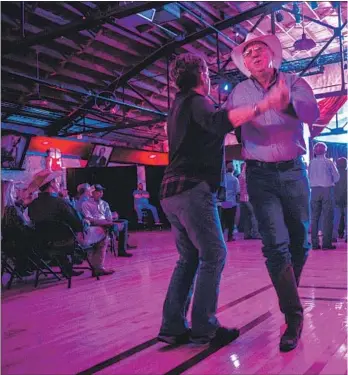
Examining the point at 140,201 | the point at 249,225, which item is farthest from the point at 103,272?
the point at 140,201

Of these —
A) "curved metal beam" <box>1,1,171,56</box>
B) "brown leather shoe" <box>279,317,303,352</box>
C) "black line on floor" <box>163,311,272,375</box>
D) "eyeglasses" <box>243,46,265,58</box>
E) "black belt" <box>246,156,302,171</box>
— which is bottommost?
"black line on floor" <box>163,311,272,375</box>

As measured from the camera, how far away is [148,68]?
463 inches

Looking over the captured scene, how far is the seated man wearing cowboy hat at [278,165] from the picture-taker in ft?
7.18

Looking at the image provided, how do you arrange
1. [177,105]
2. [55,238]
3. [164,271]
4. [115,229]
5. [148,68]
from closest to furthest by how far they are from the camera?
1. [177,105]
2. [55,238]
3. [164,271]
4. [115,229]
5. [148,68]

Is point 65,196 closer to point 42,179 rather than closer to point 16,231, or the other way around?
point 42,179

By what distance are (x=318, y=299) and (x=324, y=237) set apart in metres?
3.53

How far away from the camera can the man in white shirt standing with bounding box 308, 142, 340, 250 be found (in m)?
6.58

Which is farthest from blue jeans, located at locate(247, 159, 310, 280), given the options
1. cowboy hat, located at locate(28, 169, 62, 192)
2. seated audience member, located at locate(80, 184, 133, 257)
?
seated audience member, located at locate(80, 184, 133, 257)

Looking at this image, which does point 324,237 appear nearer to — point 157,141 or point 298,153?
point 298,153

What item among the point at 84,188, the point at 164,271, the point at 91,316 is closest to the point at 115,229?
the point at 84,188

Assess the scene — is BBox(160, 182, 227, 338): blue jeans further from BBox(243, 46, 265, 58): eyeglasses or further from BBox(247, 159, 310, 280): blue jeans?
BBox(243, 46, 265, 58): eyeglasses

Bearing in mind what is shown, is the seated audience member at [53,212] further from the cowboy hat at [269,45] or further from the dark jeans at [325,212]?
the dark jeans at [325,212]

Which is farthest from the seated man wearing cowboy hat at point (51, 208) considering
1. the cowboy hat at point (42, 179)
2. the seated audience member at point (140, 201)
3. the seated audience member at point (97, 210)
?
the seated audience member at point (140, 201)

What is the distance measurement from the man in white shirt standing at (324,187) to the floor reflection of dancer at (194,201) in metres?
4.70
